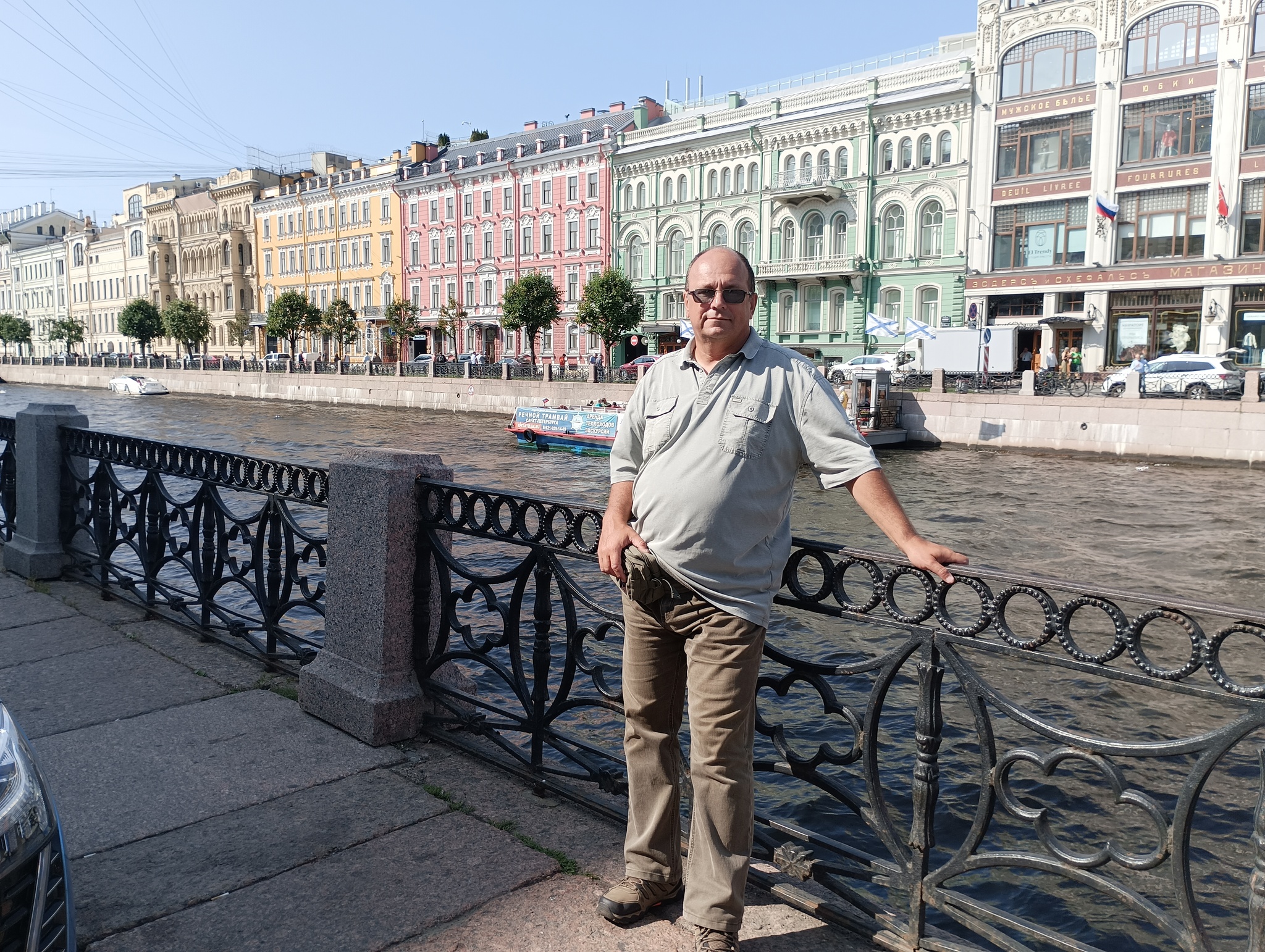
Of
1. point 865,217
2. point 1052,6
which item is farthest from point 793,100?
point 1052,6

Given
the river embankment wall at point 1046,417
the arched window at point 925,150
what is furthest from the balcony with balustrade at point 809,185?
the river embankment wall at point 1046,417

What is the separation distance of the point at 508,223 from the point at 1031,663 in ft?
172

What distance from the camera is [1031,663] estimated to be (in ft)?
20.6

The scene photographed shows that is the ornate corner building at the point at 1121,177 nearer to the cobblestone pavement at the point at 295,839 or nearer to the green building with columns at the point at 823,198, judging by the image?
the green building with columns at the point at 823,198

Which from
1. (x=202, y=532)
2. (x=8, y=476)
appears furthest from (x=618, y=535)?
(x=8, y=476)

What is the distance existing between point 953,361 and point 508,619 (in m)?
31.9

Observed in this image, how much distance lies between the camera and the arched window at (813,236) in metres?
42.6

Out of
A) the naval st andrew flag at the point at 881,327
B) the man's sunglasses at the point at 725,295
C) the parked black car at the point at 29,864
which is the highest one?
the naval st andrew flag at the point at 881,327

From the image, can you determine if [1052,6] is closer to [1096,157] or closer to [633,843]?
[1096,157]

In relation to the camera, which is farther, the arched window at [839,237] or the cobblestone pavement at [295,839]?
the arched window at [839,237]

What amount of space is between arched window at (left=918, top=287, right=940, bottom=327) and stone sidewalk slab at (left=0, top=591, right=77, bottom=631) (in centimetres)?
3698

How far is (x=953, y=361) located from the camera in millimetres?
33156

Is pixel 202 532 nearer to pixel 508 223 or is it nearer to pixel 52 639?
pixel 52 639

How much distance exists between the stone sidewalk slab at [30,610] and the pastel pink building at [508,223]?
148 ft
